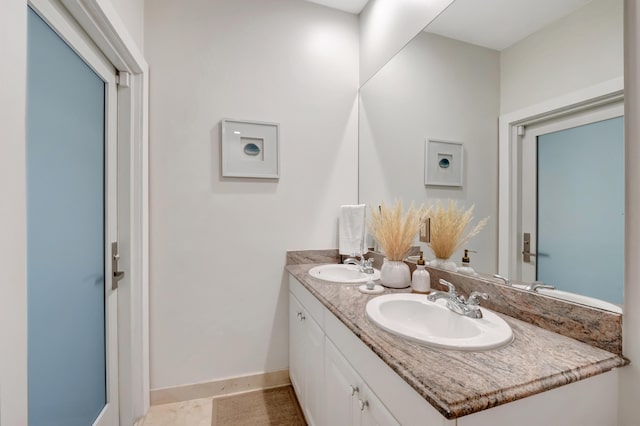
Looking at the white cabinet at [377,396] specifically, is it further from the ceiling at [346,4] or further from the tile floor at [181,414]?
the ceiling at [346,4]

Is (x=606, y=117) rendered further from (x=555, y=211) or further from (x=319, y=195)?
(x=319, y=195)

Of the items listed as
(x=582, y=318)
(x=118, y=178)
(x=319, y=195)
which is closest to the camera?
(x=582, y=318)

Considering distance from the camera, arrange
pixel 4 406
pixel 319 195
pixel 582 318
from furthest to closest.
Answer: pixel 319 195
pixel 582 318
pixel 4 406

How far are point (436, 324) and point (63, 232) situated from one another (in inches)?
58.2

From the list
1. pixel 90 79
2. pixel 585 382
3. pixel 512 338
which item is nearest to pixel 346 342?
pixel 512 338

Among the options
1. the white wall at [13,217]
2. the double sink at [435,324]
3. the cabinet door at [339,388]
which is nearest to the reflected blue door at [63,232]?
the white wall at [13,217]

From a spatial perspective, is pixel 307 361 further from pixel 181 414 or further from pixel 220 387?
pixel 181 414

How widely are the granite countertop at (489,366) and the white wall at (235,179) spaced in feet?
3.85

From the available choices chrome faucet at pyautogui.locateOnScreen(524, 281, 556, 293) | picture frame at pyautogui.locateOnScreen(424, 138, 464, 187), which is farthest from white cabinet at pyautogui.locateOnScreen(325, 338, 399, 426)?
picture frame at pyautogui.locateOnScreen(424, 138, 464, 187)

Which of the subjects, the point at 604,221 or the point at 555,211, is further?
the point at 555,211

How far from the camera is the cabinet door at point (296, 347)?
1634 millimetres

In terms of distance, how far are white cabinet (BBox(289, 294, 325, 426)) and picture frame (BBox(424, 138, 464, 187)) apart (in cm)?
97

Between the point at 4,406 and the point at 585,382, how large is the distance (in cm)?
139

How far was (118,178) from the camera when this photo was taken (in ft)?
5.04
